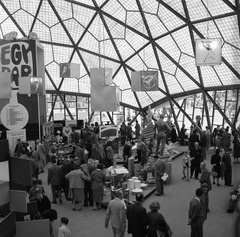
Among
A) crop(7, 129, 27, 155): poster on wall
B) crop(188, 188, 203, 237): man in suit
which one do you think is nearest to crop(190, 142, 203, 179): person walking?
crop(188, 188, 203, 237): man in suit

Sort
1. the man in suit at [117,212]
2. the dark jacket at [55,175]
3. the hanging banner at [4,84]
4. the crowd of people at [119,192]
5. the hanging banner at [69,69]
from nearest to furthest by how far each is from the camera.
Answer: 1. the crowd of people at [119,192]
2. the man in suit at [117,212]
3. the dark jacket at [55,175]
4. the hanging banner at [4,84]
5. the hanging banner at [69,69]

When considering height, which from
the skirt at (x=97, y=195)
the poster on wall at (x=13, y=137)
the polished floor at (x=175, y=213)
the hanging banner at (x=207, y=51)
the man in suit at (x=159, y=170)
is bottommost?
the polished floor at (x=175, y=213)

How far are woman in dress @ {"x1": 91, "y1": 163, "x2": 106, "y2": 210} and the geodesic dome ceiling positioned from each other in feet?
39.2

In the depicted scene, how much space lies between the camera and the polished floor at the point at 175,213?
10.5 meters

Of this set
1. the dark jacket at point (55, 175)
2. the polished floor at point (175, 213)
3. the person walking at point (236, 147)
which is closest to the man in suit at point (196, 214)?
the polished floor at point (175, 213)

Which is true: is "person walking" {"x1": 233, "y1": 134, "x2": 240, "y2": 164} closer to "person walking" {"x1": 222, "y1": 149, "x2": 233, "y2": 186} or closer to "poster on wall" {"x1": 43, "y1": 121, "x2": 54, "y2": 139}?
"person walking" {"x1": 222, "y1": 149, "x2": 233, "y2": 186}

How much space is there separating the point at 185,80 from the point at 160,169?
42.9 feet

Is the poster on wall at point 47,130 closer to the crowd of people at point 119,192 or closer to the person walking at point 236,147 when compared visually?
the crowd of people at point 119,192

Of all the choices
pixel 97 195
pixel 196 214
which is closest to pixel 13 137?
pixel 97 195

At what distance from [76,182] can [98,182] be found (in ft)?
2.29

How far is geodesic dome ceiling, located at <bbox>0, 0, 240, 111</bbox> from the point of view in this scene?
835 inches

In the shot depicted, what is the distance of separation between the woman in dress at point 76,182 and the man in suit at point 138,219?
3.84 metres

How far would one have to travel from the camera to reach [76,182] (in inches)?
475

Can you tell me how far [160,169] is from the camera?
1335cm
